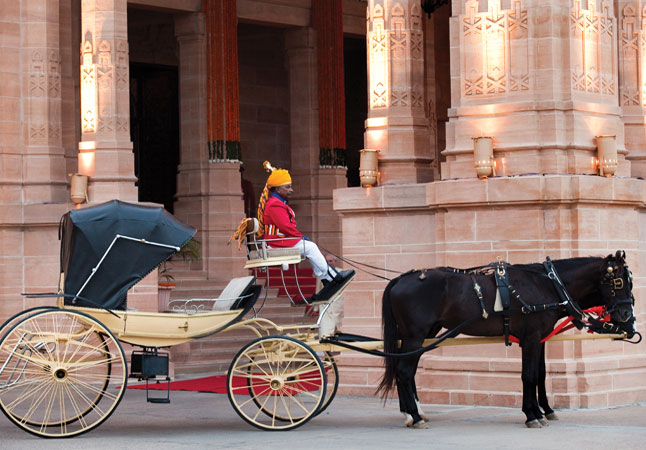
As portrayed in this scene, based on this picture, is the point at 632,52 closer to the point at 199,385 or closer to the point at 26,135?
the point at 199,385

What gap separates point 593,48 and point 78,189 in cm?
→ 781

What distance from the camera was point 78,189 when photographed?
18.8 metres

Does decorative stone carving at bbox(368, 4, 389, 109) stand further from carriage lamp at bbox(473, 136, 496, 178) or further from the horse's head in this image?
the horse's head

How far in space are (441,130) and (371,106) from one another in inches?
369

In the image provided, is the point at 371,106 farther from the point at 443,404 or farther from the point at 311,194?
the point at 311,194

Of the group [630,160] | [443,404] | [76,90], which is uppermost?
[76,90]

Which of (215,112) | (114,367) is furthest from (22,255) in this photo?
(215,112)

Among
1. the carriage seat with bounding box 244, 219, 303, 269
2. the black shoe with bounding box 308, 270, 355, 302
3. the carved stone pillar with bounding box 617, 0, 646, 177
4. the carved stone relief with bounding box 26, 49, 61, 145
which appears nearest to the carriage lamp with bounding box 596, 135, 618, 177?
the carved stone pillar with bounding box 617, 0, 646, 177

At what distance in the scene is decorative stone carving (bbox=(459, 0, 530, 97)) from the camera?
1502 cm

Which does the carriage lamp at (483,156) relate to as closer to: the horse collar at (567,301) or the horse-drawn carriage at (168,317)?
the horse-drawn carriage at (168,317)

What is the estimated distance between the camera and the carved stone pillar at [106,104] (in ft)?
62.1

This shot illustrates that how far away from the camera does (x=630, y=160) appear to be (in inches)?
657

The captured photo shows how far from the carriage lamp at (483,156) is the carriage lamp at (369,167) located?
1770mm

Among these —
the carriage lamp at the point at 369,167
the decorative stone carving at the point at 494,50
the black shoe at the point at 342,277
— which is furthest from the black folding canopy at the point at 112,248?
the decorative stone carving at the point at 494,50
